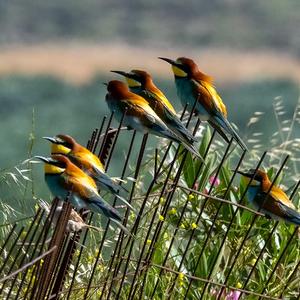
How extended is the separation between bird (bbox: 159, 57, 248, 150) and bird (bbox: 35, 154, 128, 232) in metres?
0.42

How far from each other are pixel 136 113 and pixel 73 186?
0.96 ft

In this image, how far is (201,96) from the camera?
2.53m

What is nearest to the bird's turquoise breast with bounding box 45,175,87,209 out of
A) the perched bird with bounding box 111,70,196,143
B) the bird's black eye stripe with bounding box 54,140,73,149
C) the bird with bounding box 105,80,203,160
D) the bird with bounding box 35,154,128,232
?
the bird with bounding box 35,154,128,232

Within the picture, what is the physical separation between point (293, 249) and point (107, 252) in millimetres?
767

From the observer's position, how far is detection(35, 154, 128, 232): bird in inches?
82.0

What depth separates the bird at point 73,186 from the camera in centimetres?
208

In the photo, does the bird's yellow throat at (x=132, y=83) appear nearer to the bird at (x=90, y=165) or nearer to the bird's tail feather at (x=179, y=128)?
the bird's tail feather at (x=179, y=128)

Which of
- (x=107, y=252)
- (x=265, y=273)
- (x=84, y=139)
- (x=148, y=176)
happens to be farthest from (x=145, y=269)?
(x=84, y=139)

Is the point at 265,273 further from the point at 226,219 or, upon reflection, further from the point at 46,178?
the point at 46,178

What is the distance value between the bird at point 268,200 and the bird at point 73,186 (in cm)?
45

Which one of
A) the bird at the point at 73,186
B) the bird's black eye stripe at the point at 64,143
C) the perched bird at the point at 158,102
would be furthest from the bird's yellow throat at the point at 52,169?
the perched bird at the point at 158,102

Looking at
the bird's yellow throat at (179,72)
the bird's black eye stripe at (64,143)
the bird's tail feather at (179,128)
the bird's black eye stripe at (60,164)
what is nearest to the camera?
the bird's black eye stripe at (60,164)

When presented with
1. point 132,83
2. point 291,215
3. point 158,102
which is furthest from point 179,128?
point 291,215

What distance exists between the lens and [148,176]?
162 inches
